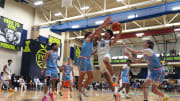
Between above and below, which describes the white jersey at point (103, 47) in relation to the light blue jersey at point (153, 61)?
above

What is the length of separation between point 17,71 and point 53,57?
33.9ft

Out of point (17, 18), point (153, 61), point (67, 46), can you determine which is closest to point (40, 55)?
point (17, 18)

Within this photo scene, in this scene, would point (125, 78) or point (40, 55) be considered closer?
point (125, 78)

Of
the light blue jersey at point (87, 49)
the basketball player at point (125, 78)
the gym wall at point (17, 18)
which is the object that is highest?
the gym wall at point (17, 18)

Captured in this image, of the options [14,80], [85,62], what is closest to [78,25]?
[14,80]

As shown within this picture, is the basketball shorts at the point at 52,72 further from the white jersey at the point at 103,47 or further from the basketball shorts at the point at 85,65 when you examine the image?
the white jersey at the point at 103,47

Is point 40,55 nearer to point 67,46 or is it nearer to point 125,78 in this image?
point 67,46

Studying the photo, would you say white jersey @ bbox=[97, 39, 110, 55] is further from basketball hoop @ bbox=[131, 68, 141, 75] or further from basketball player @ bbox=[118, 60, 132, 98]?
basketball hoop @ bbox=[131, 68, 141, 75]

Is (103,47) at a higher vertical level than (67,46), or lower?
lower

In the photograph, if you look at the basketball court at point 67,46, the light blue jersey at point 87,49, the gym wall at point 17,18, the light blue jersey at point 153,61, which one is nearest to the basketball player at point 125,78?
the basketball court at point 67,46

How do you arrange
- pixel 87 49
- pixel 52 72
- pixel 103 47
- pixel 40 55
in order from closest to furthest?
pixel 87 49 → pixel 103 47 → pixel 52 72 → pixel 40 55

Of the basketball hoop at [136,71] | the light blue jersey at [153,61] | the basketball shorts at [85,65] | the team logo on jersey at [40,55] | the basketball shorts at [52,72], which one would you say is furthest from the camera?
the basketball hoop at [136,71]

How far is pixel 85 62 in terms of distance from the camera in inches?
149

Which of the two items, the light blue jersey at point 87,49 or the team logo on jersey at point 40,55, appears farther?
the team logo on jersey at point 40,55
